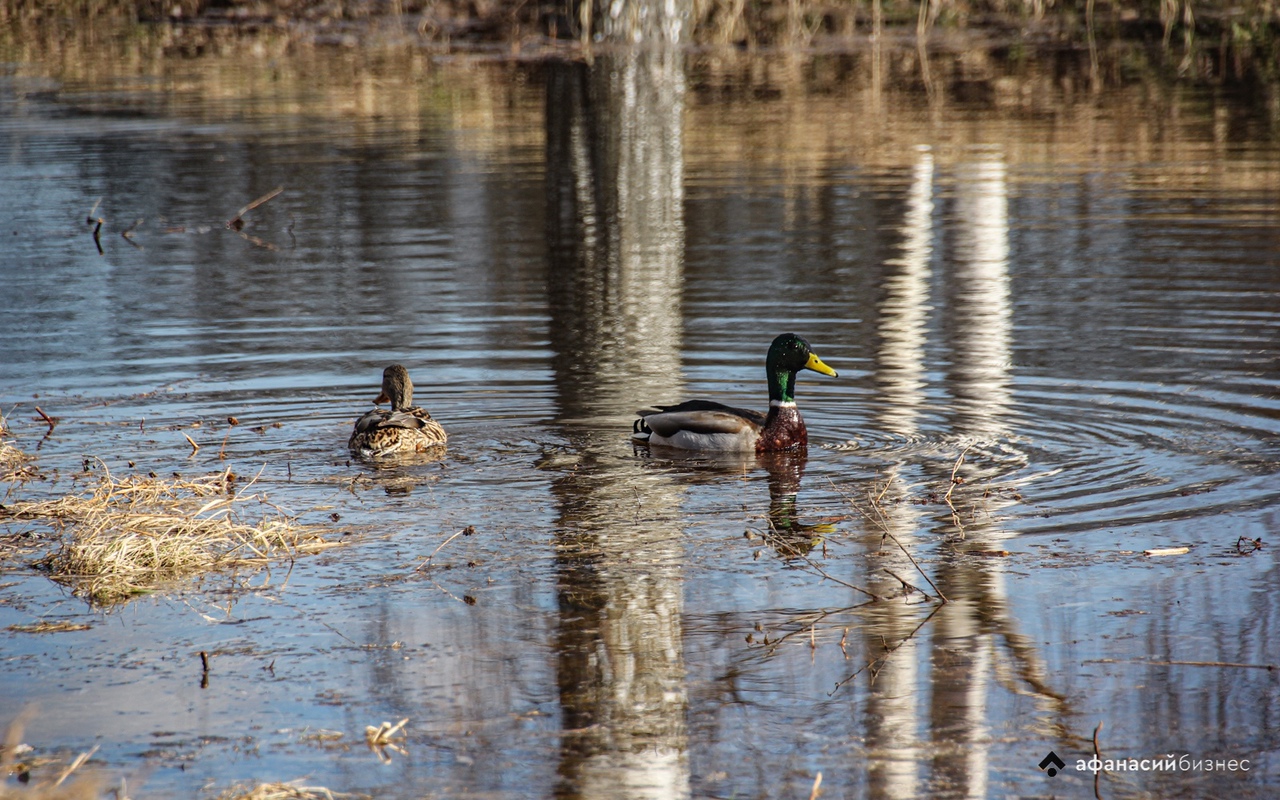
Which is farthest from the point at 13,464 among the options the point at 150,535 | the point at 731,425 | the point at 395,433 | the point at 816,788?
the point at 816,788

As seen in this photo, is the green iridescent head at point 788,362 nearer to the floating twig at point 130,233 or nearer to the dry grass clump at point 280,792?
the dry grass clump at point 280,792

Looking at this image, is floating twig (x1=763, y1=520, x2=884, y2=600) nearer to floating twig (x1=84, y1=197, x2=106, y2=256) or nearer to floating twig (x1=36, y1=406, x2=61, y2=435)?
floating twig (x1=36, y1=406, x2=61, y2=435)

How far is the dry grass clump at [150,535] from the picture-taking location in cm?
741

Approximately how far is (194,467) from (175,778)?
14.6 feet

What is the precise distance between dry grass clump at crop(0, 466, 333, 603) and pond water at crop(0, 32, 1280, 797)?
0.17 meters

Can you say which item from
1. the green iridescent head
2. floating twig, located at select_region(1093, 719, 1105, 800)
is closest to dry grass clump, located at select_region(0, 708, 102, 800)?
Result: floating twig, located at select_region(1093, 719, 1105, 800)

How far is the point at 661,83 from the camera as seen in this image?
106 ft

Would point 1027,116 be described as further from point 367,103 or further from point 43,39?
point 43,39

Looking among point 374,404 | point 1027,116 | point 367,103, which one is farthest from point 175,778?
→ point 367,103

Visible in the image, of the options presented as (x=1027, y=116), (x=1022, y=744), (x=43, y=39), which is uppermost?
(x=43, y=39)

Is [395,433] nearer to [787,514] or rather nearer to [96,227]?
[787,514]

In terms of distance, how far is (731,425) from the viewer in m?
9.86

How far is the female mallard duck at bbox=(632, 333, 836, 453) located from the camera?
9.81m

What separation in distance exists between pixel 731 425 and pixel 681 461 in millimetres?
393
